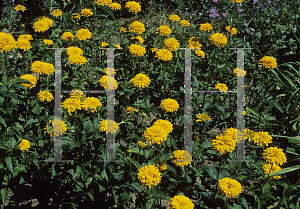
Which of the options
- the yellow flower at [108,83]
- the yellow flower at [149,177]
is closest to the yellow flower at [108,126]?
the yellow flower at [149,177]

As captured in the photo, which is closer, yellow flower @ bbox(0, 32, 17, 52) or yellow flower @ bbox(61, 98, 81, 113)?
yellow flower @ bbox(61, 98, 81, 113)

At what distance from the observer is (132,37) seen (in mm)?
2557

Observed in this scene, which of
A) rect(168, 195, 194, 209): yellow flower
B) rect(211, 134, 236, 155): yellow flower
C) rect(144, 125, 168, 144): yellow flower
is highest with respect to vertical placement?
rect(144, 125, 168, 144): yellow flower

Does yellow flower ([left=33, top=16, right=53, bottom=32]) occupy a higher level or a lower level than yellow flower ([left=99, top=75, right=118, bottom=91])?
higher

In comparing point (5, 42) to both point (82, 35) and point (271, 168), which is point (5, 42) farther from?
point (271, 168)

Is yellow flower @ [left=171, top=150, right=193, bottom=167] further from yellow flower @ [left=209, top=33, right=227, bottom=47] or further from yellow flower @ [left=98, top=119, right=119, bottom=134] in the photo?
yellow flower @ [left=209, top=33, right=227, bottom=47]

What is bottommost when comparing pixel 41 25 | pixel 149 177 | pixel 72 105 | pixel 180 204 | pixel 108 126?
pixel 180 204

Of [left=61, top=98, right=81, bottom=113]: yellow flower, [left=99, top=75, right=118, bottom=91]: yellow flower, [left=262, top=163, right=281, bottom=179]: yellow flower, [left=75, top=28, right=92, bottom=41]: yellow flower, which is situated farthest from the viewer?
[left=75, top=28, right=92, bottom=41]: yellow flower

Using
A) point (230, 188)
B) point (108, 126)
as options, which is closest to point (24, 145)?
point (108, 126)

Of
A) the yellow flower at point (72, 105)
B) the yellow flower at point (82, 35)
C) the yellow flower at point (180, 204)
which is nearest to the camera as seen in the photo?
the yellow flower at point (180, 204)

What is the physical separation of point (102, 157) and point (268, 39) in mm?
3368

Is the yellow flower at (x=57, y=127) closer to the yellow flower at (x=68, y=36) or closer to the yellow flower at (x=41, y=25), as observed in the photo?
the yellow flower at (x=68, y=36)

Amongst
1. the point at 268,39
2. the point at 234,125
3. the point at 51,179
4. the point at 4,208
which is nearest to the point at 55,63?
the point at 51,179

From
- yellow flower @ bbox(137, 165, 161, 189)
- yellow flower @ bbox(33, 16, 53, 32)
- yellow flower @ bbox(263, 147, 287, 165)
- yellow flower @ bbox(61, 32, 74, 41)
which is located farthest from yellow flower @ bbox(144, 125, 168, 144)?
yellow flower @ bbox(33, 16, 53, 32)
